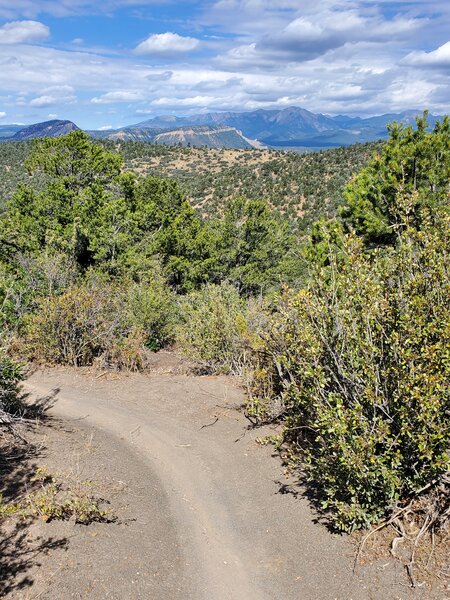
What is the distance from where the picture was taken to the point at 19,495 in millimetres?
7359

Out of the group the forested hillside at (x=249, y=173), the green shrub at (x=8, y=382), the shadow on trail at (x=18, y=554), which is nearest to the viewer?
the shadow on trail at (x=18, y=554)

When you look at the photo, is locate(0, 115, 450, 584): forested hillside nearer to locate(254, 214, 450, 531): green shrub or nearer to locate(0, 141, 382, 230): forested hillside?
locate(254, 214, 450, 531): green shrub

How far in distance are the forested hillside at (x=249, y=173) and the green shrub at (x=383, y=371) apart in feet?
138

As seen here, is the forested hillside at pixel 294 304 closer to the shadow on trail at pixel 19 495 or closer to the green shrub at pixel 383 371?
the green shrub at pixel 383 371

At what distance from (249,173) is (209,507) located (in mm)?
62418

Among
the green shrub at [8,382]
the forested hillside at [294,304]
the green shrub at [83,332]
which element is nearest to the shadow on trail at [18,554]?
the green shrub at [8,382]

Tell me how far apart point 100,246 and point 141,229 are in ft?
11.5

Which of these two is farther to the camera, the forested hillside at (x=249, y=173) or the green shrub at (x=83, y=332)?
the forested hillside at (x=249, y=173)

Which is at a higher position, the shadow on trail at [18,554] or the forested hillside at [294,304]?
the forested hillside at [294,304]

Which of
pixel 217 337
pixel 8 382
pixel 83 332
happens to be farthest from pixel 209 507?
pixel 83 332

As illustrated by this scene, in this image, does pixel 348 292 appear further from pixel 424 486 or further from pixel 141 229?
pixel 141 229

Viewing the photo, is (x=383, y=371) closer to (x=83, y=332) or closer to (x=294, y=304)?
(x=294, y=304)

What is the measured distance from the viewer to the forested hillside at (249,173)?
53750 mm

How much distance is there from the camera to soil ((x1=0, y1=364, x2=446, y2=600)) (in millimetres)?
5895
